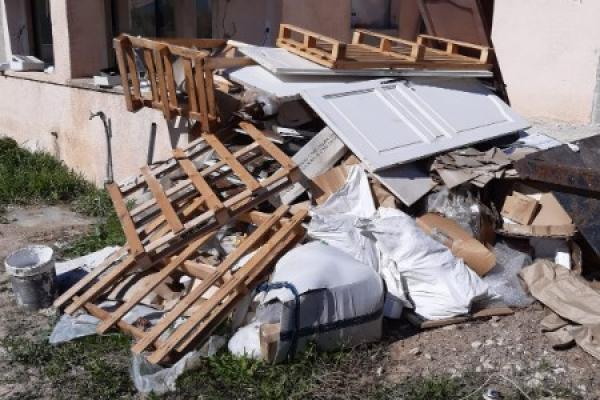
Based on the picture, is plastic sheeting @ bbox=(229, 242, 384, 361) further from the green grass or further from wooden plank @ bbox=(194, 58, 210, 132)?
the green grass

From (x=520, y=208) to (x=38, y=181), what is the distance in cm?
525

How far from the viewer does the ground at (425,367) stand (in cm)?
389

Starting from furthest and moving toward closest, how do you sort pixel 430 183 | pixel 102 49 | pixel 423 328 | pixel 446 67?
1. pixel 102 49
2. pixel 446 67
3. pixel 430 183
4. pixel 423 328

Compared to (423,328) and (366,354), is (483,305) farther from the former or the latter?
(366,354)

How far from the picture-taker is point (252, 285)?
14.9 ft

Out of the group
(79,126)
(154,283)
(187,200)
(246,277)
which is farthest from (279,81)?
(79,126)

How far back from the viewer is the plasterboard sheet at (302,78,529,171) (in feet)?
17.0

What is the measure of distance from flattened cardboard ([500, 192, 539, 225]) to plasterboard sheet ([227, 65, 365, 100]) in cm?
156

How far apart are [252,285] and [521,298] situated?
1.76 metres

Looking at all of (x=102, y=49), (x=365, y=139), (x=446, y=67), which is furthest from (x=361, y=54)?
(x=102, y=49)

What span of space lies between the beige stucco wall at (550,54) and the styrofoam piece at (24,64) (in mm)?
6057

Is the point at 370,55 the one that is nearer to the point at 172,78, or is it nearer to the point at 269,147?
the point at 269,147

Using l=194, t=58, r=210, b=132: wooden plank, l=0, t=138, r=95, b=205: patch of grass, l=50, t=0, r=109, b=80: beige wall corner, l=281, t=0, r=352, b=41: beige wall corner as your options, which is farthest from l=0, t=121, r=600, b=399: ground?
l=281, t=0, r=352, b=41: beige wall corner

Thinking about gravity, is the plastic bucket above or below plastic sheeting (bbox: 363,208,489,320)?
below
